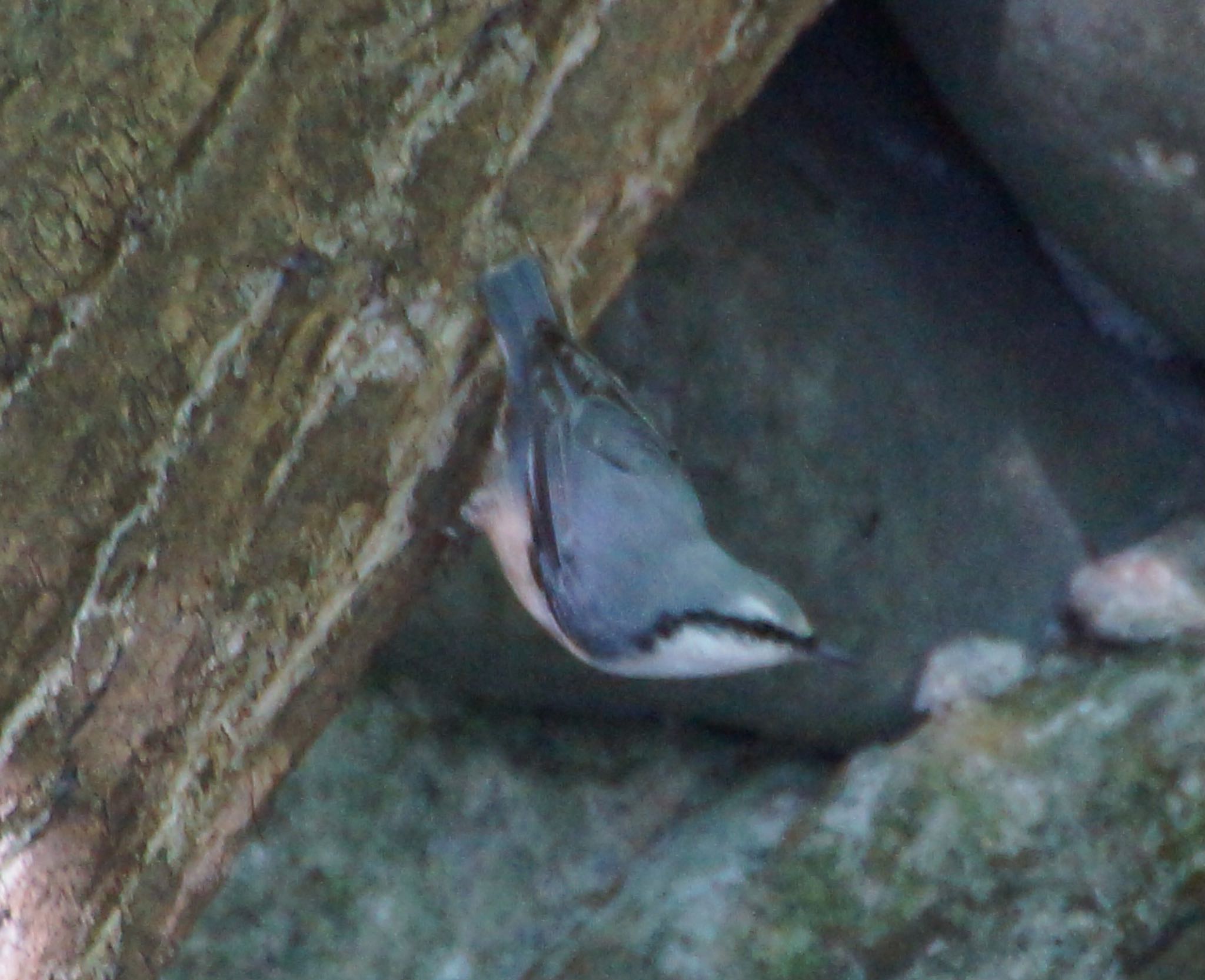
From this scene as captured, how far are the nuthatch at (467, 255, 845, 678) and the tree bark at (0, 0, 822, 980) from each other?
123 millimetres

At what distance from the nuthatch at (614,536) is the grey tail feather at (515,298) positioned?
88 mm

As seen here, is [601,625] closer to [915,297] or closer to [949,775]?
[949,775]

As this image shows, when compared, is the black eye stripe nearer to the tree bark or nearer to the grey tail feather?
the tree bark

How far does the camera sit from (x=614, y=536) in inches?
93.5

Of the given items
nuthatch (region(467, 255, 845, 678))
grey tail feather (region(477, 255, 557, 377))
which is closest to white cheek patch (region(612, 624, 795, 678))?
nuthatch (region(467, 255, 845, 678))

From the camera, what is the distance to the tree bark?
72.3 inches

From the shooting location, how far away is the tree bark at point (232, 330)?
72.3 inches

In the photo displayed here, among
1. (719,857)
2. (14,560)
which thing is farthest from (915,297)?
(14,560)

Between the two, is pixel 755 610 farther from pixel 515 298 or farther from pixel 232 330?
pixel 232 330

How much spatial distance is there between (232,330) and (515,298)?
47cm

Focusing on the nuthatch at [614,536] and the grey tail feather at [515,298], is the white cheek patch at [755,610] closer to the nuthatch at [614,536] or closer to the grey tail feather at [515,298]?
A: the nuthatch at [614,536]

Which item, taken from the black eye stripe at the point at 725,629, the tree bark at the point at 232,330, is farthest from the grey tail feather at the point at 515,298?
the black eye stripe at the point at 725,629

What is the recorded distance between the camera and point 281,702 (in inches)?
90.7

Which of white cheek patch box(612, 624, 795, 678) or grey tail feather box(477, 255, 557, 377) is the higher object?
grey tail feather box(477, 255, 557, 377)
